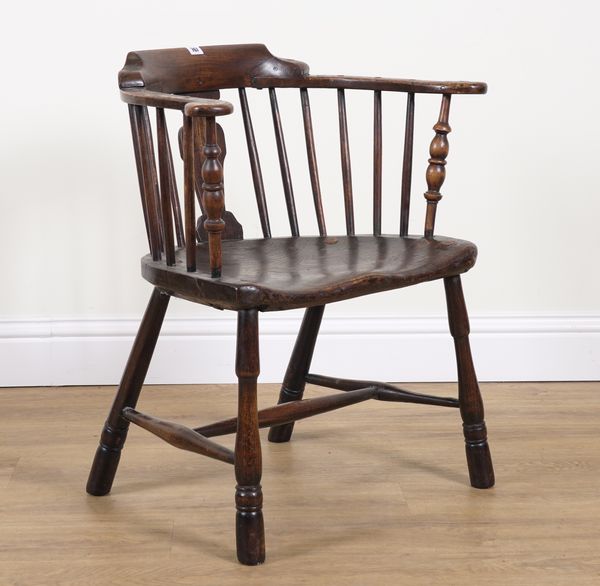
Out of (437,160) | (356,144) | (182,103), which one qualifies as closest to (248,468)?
(182,103)

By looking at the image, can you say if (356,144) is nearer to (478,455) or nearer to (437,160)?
(437,160)

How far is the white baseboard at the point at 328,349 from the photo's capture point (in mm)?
2438

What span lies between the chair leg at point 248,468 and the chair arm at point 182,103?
1.05 ft

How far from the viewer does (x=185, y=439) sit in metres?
1.61

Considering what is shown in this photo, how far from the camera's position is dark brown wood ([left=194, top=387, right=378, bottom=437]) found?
164 centimetres

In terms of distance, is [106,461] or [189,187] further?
[106,461]

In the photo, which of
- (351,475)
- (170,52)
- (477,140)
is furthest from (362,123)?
(351,475)

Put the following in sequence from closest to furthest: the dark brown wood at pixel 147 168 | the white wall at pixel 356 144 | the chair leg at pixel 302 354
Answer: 1. the dark brown wood at pixel 147 168
2. the chair leg at pixel 302 354
3. the white wall at pixel 356 144

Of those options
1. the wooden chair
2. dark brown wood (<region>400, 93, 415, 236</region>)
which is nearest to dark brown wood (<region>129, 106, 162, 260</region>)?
the wooden chair

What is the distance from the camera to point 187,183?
1464 mm

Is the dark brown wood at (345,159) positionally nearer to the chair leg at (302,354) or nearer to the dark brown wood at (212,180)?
the chair leg at (302,354)

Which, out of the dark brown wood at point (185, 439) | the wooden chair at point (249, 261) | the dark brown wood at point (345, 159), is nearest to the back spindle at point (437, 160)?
the wooden chair at point (249, 261)

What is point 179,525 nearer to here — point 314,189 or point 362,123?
point 314,189

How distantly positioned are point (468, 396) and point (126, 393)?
59cm
